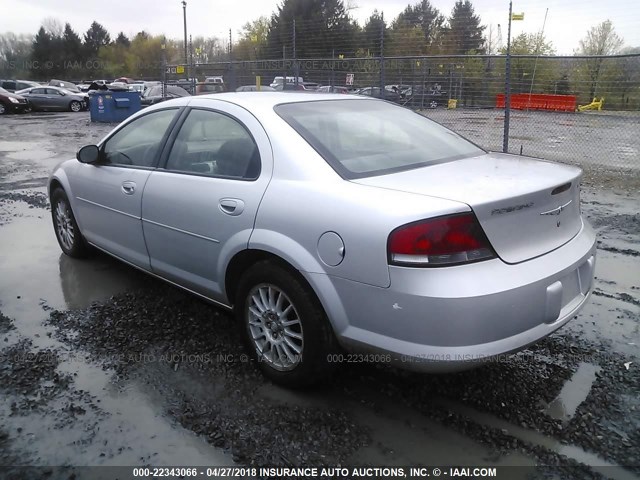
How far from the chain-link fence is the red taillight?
277 inches

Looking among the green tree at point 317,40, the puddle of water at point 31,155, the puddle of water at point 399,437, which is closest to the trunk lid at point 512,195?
the puddle of water at point 399,437

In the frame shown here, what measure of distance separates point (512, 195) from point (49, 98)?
30733 mm

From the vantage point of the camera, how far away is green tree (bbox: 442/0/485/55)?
71.7 feet

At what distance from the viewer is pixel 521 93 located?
514 inches

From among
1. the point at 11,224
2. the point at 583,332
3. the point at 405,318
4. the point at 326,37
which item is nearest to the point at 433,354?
the point at 405,318

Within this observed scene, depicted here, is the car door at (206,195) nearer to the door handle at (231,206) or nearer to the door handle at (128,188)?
the door handle at (231,206)

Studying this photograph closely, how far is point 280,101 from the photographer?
3545 millimetres

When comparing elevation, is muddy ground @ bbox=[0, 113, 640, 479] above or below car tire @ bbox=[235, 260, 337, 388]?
below

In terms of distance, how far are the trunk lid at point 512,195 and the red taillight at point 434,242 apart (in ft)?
0.33

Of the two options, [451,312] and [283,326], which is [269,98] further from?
[451,312]

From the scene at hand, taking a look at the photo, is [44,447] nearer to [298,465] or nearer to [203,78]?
[298,465]

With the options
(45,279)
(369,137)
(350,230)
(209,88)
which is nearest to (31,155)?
(209,88)

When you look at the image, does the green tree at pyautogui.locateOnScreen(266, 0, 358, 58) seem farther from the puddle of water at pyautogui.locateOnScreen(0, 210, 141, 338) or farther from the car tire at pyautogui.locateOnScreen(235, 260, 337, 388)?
the car tire at pyautogui.locateOnScreen(235, 260, 337, 388)

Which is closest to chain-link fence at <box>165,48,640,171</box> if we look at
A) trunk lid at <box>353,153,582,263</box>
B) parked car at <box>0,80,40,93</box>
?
trunk lid at <box>353,153,582,263</box>
